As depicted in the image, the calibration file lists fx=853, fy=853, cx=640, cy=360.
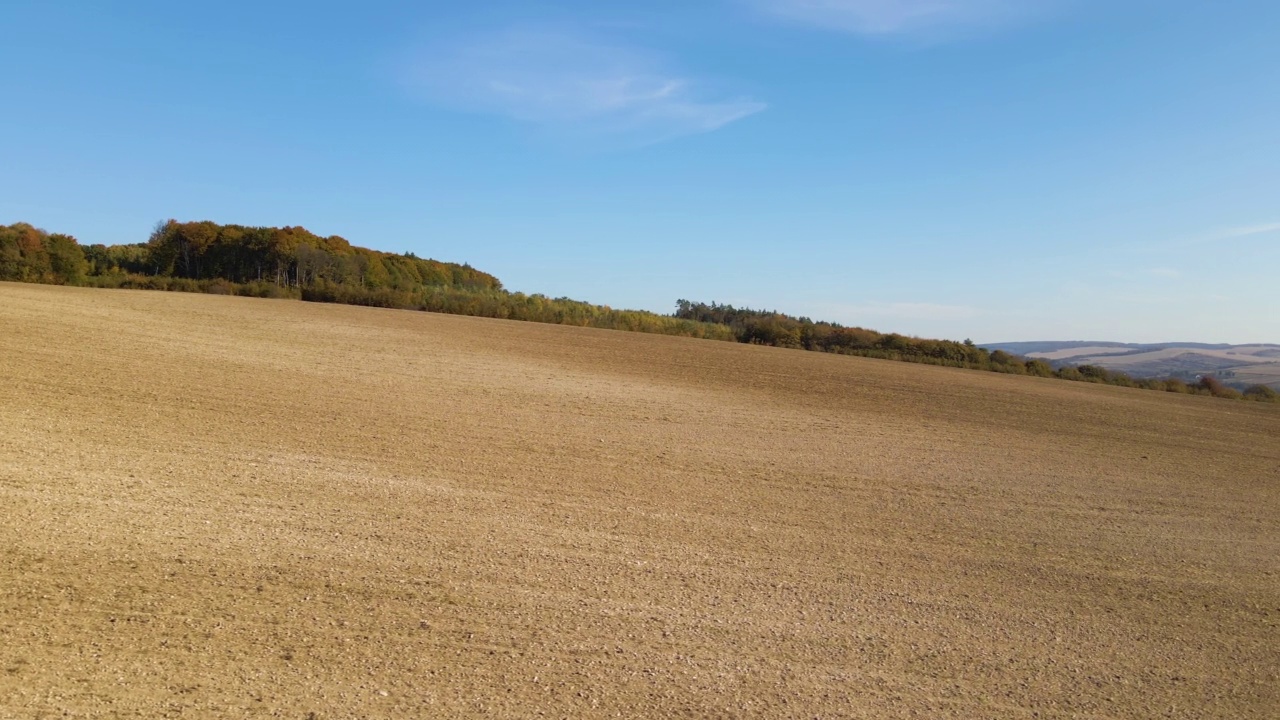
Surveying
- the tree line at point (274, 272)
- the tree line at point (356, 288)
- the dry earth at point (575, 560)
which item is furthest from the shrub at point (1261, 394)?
the tree line at point (274, 272)

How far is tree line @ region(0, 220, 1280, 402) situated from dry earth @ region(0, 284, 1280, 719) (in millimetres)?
25643

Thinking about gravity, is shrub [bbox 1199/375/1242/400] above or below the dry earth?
above

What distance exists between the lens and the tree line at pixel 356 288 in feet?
132

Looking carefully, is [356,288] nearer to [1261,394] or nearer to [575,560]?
[575,560]

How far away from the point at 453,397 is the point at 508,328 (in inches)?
740

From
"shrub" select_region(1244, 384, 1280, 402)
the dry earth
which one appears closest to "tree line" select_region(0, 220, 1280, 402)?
"shrub" select_region(1244, 384, 1280, 402)

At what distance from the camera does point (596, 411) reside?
52.5 ft

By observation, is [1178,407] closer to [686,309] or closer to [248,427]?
[248,427]

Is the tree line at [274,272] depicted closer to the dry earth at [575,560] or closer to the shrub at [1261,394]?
the shrub at [1261,394]

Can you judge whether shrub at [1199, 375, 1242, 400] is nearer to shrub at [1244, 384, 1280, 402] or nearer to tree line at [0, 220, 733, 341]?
shrub at [1244, 384, 1280, 402]

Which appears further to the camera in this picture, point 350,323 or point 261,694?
point 350,323

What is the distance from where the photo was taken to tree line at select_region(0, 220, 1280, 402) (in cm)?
4022

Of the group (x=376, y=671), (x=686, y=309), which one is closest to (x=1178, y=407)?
(x=376, y=671)

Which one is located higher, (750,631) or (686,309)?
(686,309)
